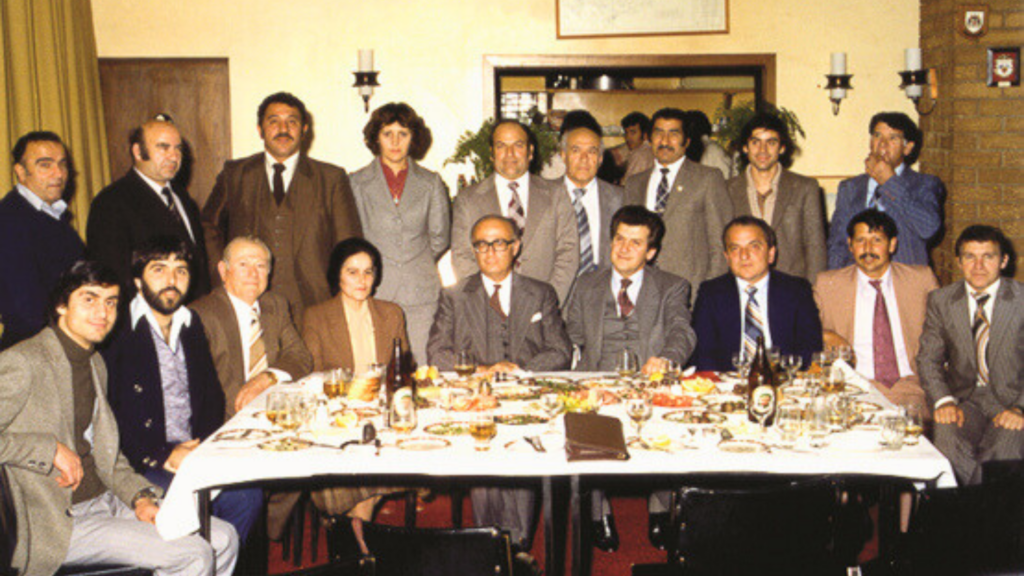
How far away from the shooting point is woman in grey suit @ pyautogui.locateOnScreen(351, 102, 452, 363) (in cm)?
478

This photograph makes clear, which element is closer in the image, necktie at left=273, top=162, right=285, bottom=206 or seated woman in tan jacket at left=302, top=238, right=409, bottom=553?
seated woman in tan jacket at left=302, top=238, right=409, bottom=553

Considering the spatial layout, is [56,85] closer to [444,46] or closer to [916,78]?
[444,46]

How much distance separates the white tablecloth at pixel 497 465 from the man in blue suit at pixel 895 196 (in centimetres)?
246

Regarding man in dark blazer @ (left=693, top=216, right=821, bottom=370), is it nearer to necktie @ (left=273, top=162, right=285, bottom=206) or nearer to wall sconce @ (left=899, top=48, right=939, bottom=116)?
necktie @ (left=273, top=162, right=285, bottom=206)

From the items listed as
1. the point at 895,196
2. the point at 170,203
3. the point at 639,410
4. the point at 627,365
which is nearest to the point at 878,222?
the point at 895,196

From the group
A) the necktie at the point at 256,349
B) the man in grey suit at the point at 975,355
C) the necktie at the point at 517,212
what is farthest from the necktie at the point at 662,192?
the necktie at the point at 256,349

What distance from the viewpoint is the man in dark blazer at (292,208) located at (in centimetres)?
464

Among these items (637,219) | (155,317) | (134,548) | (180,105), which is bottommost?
(134,548)

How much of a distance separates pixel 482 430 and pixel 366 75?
442 centimetres

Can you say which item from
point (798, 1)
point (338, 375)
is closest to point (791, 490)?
point (338, 375)

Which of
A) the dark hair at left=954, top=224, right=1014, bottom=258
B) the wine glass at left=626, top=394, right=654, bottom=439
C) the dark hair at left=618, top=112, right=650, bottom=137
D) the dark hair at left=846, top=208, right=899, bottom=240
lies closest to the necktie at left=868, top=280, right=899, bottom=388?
the dark hair at left=846, top=208, right=899, bottom=240

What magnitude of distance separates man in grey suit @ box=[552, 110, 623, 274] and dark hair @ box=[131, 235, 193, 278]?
2.05m

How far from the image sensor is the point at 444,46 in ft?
22.1

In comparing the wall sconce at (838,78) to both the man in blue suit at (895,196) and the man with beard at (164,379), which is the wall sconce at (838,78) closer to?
the man in blue suit at (895,196)
